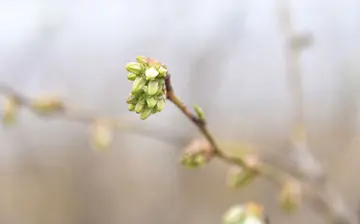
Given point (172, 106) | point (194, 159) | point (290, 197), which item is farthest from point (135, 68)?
point (172, 106)

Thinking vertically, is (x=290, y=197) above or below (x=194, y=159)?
below

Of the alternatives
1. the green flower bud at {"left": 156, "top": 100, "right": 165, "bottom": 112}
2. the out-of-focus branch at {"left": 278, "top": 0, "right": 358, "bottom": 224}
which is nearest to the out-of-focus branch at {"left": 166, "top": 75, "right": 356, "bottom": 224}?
the out-of-focus branch at {"left": 278, "top": 0, "right": 358, "bottom": 224}

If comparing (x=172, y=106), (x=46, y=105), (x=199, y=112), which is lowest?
(x=172, y=106)

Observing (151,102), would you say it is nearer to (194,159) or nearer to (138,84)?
(138,84)

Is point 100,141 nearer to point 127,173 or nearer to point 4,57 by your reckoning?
point 4,57

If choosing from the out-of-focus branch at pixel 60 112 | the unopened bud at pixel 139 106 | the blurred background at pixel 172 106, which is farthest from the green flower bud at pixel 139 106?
the blurred background at pixel 172 106

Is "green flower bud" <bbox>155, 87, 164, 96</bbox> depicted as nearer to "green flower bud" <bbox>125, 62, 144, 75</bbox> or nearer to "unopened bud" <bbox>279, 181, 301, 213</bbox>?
"green flower bud" <bbox>125, 62, 144, 75</bbox>

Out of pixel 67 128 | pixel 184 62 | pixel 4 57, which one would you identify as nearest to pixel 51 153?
pixel 67 128
